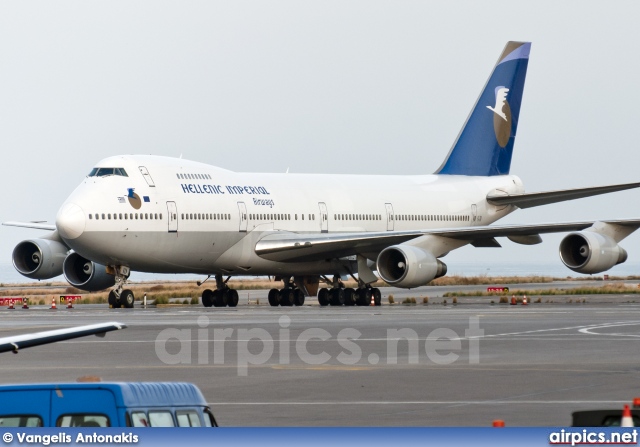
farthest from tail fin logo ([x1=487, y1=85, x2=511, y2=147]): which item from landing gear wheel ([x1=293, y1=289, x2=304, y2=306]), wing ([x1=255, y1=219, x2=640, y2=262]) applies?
landing gear wheel ([x1=293, y1=289, x2=304, y2=306])

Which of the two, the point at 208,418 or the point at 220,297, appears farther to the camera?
the point at 220,297

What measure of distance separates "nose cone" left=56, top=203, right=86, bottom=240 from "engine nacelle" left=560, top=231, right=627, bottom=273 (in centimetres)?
1508

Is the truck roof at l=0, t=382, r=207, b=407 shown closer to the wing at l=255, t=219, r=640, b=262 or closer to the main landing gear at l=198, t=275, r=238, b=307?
the wing at l=255, t=219, r=640, b=262

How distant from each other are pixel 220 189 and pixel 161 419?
34.3 m

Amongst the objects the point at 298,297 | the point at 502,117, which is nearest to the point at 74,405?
the point at 298,297

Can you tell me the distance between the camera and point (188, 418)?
5801mm

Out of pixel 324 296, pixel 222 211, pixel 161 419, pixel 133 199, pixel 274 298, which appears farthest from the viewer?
pixel 274 298

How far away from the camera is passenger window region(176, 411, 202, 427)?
571 cm

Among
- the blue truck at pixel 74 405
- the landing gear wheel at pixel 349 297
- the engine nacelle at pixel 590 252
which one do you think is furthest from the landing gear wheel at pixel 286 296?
the blue truck at pixel 74 405

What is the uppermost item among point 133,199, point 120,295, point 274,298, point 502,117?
point 502,117

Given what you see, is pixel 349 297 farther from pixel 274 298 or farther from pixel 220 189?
pixel 220 189

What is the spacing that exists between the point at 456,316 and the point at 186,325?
7.32 meters

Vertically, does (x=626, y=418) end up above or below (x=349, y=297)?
above

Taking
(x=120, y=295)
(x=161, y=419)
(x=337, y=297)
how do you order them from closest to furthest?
(x=161, y=419)
(x=120, y=295)
(x=337, y=297)
